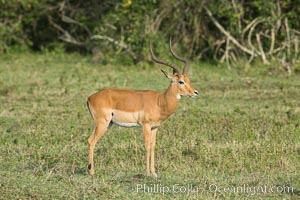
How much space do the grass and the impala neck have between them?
0.65 meters

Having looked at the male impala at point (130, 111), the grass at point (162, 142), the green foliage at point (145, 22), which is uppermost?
the green foliage at point (145, 22)

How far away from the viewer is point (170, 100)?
30.3 ft

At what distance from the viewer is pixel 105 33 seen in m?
20.8

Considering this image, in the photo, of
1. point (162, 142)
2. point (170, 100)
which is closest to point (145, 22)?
point (162, 142)

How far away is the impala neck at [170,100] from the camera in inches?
360

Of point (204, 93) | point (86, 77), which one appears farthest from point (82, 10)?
point (204, 93)

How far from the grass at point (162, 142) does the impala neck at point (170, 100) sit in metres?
0.65

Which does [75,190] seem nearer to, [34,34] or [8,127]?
[8,127]

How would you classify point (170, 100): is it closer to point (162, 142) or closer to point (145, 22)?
point (162, 142)

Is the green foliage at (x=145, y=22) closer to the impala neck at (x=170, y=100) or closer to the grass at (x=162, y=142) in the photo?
the grass at (x=162, y=142)

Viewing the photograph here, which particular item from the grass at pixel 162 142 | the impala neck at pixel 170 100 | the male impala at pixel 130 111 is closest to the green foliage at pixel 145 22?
the grass at pixel 162 142

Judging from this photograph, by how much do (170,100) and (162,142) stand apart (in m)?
1.60

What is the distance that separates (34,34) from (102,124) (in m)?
15.9

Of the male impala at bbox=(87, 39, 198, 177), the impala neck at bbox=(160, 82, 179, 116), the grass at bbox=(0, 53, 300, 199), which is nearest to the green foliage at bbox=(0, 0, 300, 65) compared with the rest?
the grass at bbox=(0, 53, 300, 199)
